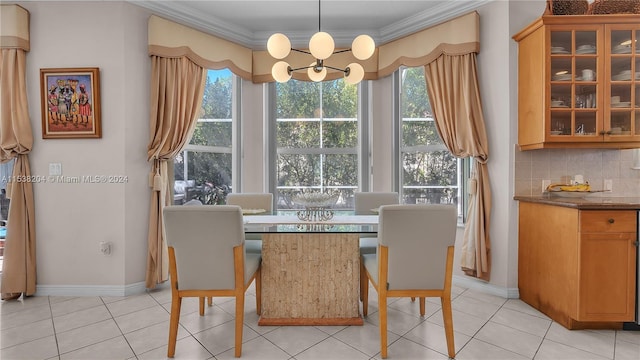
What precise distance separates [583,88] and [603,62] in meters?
0.21

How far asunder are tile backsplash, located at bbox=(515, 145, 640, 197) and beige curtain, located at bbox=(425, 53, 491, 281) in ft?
0.93

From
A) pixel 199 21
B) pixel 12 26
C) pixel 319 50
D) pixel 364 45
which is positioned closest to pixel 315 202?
pixel 319 50

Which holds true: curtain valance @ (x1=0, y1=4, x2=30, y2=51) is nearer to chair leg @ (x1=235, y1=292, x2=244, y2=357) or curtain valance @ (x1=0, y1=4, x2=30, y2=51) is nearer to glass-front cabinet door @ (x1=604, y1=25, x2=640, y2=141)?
chair leg @ (x1=235, y1=292, x2=244, y2=357)

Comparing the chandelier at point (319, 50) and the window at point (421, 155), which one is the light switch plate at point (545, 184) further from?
the chandelier at point (319, 50)

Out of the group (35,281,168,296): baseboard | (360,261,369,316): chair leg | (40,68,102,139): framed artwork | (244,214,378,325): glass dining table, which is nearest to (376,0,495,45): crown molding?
(244,214,378,325): glass dining table

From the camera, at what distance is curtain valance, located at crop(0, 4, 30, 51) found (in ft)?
8.56

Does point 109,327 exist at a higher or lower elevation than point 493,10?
lower

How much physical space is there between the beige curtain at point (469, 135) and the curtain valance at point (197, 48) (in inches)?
81.5

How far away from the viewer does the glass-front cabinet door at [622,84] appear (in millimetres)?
2352

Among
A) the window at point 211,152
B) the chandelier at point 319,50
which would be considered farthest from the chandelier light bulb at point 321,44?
the window at point 211,152

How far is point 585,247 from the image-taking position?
2.07m

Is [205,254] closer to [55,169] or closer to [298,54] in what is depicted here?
[55,169]

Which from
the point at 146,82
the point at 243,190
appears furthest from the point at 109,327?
the point at 146,82

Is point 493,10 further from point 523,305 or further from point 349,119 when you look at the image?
point 523,305
